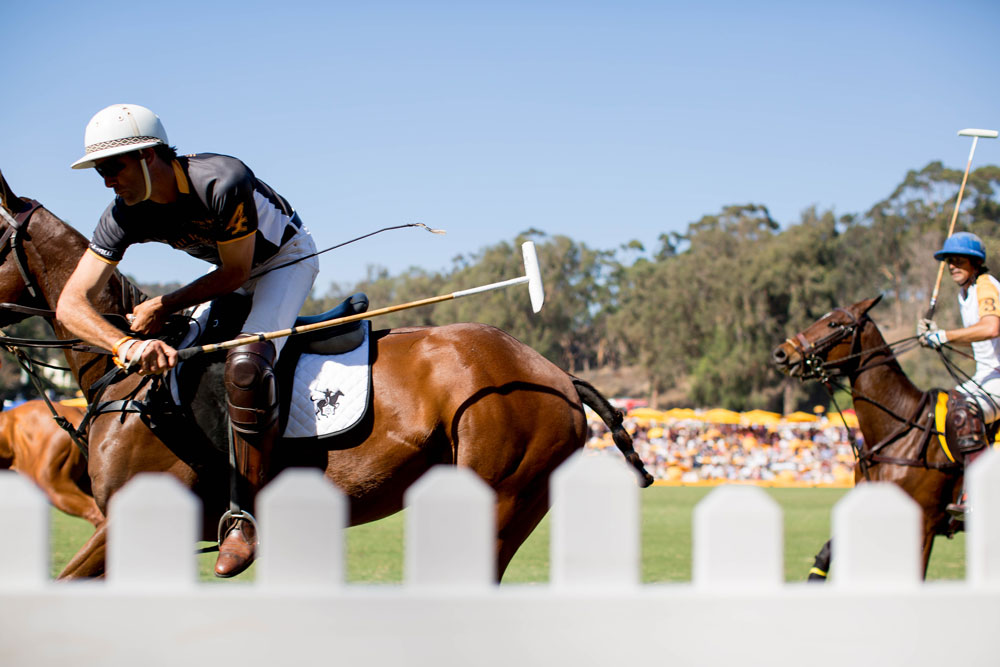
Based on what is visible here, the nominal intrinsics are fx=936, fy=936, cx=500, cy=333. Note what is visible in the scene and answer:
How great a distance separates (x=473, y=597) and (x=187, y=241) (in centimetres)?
331

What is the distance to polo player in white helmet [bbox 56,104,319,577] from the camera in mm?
4055

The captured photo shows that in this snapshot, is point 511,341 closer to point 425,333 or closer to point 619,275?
point 425,333

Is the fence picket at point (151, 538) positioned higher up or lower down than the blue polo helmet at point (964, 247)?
lower down

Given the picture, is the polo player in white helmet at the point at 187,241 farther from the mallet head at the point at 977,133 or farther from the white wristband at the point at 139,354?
the mallet head at the point at 977,133

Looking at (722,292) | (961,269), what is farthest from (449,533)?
(722,292)

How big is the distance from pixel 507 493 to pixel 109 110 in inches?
101

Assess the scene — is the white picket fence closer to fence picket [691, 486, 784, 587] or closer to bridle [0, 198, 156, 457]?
fence picket [691, 486, 784, 587]

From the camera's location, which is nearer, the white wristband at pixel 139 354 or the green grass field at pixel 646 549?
the white wristband at pixel 139 354

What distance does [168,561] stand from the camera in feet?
6.11

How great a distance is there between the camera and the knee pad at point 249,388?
4.27m

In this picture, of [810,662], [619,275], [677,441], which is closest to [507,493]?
[810,662]

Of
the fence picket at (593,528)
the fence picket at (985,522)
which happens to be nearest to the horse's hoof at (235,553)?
the fence picket at (593,528)

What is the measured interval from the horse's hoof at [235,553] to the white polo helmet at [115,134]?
174 centimetres

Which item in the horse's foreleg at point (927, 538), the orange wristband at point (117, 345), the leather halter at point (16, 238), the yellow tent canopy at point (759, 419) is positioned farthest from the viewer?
the yellow tent canopy at point (759, 419)
